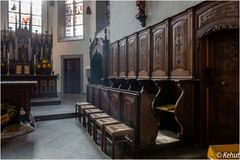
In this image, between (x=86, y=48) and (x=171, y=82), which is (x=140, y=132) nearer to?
(x=171, y=82)

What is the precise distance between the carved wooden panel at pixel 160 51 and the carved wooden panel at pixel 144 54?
199 millimetres

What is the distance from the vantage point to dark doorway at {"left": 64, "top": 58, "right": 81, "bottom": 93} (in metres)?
11.6

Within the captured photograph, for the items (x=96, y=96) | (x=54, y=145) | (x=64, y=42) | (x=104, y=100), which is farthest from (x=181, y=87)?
(x=64, y=42)

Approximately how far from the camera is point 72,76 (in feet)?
38.5

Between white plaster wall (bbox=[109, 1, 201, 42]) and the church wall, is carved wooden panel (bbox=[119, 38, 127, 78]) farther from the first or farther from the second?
the church wall

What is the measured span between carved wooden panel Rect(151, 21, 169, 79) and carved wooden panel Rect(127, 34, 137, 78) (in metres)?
0.87

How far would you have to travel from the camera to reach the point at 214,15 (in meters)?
2.97

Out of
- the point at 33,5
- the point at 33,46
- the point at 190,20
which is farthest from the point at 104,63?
the point at 33,5

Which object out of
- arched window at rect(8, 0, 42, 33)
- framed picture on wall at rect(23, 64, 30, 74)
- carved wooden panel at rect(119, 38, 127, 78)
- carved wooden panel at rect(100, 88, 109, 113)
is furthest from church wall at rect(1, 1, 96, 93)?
carved wooden panel at rect(100, 88, 109, 113)

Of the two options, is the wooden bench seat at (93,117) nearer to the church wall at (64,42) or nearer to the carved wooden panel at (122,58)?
the carved wooden panel at (122,58)

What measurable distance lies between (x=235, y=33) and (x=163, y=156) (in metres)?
1.90

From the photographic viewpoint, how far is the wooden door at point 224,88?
2896mm

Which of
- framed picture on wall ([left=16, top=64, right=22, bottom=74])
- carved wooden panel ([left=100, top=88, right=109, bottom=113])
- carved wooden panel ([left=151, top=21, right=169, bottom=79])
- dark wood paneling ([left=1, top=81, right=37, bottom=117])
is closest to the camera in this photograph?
dark wood paneling ([left=1, top=81, right=37, bottom=117])

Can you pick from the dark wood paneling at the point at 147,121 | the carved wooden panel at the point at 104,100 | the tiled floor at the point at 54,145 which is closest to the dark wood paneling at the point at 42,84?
the tiled floor at the point at 54,145
